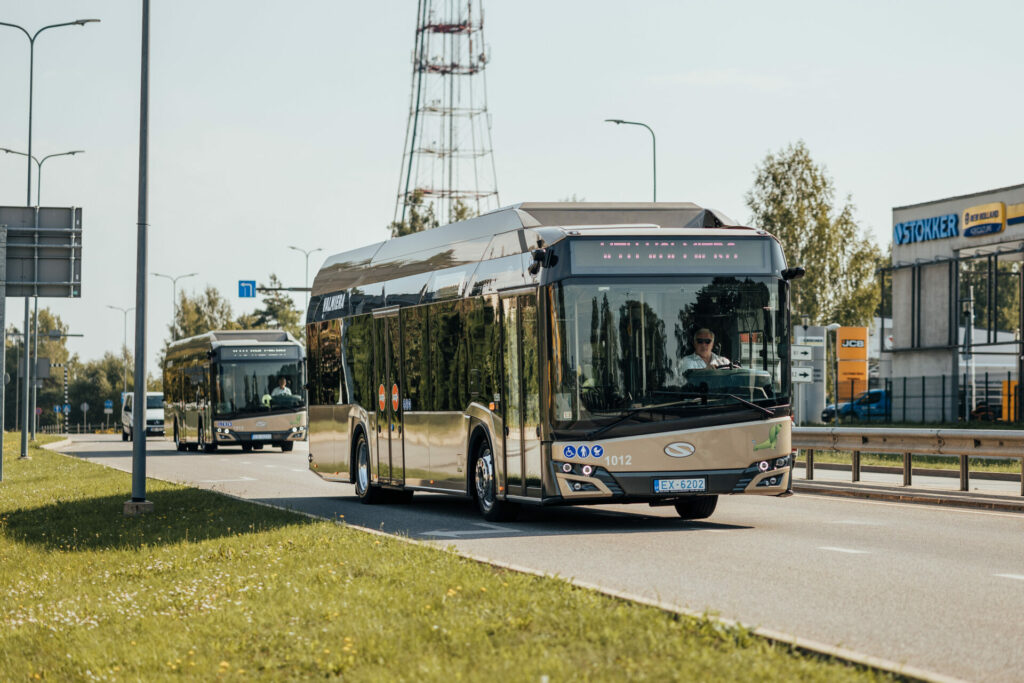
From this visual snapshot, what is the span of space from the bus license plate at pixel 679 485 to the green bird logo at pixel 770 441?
628 mm

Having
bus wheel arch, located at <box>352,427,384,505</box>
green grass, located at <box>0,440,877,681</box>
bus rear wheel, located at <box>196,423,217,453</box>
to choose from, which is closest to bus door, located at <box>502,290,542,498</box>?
green grass, located at <box>0,440,877,681</box>

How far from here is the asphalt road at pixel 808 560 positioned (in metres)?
8.62

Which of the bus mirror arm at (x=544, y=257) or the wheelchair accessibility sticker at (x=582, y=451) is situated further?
the bus mirror arm at (x=544, y=257)

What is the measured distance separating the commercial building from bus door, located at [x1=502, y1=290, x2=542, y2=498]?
2923 centimetres

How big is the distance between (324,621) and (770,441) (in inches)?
277

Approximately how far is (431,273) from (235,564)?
6667 mm

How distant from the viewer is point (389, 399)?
1959 centimetres

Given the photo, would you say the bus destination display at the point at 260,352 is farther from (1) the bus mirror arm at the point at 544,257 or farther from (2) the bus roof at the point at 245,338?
(1) the bus mirror arm at the point at 544,257

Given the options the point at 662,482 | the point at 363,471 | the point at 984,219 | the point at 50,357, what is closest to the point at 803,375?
the point at 363,471

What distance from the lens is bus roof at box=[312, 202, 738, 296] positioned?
16.0 metres

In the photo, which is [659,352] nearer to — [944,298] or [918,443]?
[918,443]

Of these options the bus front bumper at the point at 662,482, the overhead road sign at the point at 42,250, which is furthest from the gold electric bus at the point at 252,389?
the bus front bumper at the point at 662,482

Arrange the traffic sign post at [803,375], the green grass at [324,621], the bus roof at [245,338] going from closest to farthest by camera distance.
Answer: the green grass at [324,621], the traffic sign post at [803,375], the bus roof at [245,338]

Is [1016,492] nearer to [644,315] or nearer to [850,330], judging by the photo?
[644,315]
